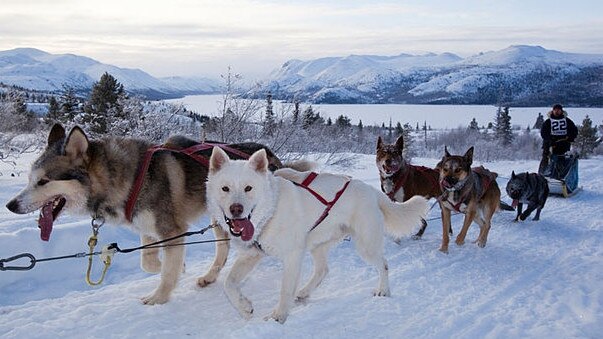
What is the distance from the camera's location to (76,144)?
404cm

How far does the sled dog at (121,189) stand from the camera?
13.0 ft

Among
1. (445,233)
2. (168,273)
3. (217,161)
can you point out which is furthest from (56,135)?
(445,233)

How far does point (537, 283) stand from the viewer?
18.0 feet

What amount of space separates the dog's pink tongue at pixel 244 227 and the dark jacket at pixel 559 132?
34.0 feet

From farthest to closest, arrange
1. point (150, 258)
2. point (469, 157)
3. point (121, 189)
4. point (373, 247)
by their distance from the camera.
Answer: point (469, 157) < point (150, 258) < point (373, 247) < point (121, 189)

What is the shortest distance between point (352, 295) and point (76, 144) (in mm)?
2882

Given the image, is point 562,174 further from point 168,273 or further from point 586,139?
point 586,139

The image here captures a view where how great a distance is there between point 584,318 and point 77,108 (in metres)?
35.9

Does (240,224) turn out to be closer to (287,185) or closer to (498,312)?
(287,185)

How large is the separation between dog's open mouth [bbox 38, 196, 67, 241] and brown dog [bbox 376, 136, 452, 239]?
483cm

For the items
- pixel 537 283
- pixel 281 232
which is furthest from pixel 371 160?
pixel 281 232

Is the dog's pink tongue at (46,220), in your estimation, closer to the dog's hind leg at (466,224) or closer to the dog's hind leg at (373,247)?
the dog's hind leg at (373,247)

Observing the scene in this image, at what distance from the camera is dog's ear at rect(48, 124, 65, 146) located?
13.6 ft

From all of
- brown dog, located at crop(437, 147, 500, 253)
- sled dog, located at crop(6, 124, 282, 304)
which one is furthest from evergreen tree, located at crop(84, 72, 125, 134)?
sled dog, located at crop(6, 124, 282, 304)
